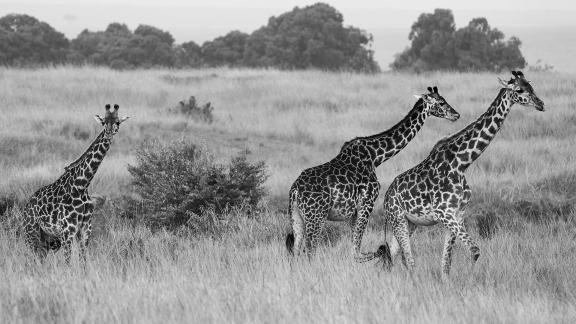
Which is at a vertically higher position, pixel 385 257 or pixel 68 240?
pixel 68 240

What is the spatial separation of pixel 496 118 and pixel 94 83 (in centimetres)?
2150

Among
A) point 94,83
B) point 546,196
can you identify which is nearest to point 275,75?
point 94,83

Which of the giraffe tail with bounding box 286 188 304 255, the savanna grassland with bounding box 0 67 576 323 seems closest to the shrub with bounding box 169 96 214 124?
the savanna grassland with bounding box 0 67 576 323

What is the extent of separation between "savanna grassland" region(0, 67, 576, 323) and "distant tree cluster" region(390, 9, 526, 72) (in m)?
18.5

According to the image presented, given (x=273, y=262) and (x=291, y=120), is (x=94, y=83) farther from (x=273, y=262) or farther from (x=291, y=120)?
(x=273, y=262)

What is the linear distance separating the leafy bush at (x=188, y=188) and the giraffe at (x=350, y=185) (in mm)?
3767

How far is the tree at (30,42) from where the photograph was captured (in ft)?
157

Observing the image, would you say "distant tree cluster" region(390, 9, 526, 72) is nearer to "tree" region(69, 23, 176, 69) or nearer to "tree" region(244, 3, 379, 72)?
"tree" region(244, 3, 379, 72)

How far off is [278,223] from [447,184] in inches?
153

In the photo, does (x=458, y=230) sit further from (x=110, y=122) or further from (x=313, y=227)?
(x=110, y=122)

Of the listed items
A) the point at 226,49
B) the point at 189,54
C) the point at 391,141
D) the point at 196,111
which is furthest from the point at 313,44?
the point at 391,141

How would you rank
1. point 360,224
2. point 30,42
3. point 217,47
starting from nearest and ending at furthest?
point 360,224
point 30,42
point 217,47

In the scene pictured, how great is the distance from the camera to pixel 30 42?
48250 mm

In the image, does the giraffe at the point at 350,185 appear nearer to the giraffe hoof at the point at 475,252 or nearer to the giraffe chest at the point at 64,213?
the giraffe hoof at the point at 475,252
